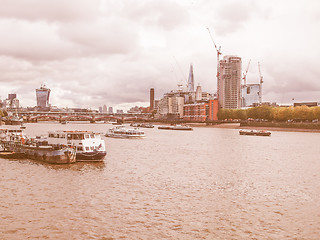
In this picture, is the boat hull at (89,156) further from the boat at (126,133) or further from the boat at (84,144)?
the boat at (126,133)

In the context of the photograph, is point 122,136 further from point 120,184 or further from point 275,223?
point 275,223

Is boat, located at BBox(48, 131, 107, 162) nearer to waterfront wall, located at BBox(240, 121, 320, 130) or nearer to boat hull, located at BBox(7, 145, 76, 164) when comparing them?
boat hull, located at BBox(7, 145, 76, 164)

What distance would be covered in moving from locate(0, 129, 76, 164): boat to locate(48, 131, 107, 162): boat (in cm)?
172

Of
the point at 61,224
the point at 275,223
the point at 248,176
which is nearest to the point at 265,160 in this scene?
the point at 248,176

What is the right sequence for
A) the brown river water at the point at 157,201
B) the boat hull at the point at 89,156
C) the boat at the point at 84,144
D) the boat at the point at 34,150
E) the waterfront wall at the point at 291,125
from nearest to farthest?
the brown river water at the point at 157,201
the boat at the point at 34,150
the boat hull at the point at 89,156
the boat at the point at 84,144
the waterfront wall at the point at 291,125

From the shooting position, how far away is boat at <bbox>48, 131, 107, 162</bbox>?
182ft

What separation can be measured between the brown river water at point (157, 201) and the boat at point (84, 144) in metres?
1.74

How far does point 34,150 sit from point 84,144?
390 inches

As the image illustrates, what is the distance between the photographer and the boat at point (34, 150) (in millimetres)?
53750

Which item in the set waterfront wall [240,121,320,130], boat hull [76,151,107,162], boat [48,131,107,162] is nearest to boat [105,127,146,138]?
boat [48,131,107,162]

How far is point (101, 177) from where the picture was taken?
1742 inches

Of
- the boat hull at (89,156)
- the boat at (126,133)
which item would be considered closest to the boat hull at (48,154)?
the boat hull at (89,156)

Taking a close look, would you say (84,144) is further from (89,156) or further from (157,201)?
(157,201)

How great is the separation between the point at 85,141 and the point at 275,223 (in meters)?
37.7
